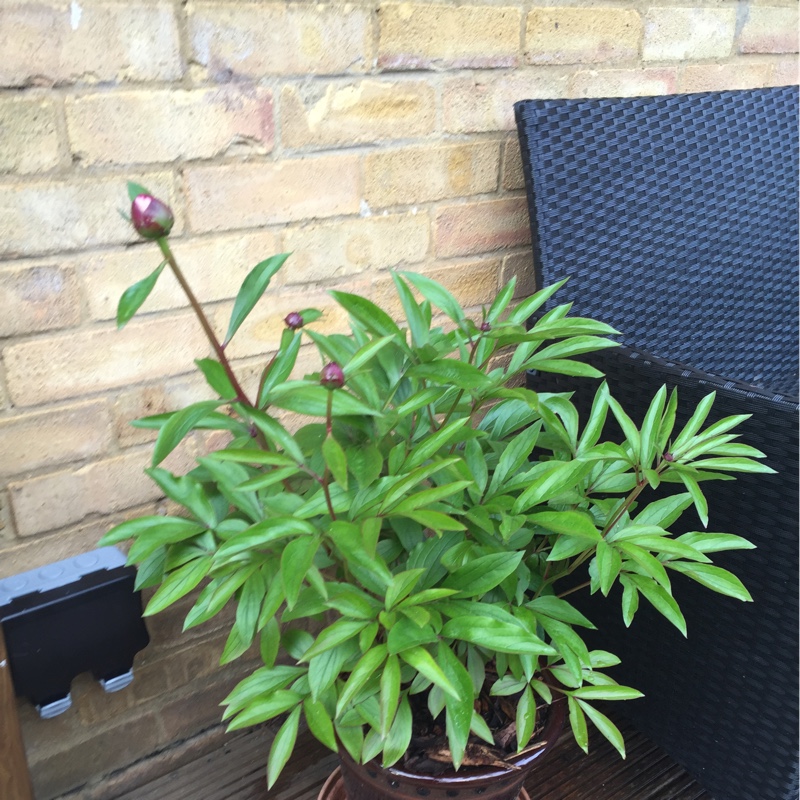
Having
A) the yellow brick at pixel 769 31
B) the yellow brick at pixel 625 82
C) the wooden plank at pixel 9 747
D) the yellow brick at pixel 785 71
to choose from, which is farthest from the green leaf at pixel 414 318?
the yellow brick at pixel 785 71

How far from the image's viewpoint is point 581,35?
1271 mm

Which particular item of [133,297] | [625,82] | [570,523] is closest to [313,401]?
[133,297]

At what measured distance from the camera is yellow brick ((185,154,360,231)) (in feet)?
3.35

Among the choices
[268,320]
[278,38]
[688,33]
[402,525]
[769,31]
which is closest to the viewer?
[402,525]

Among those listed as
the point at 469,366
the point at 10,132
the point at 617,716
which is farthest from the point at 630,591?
the point at 10,132

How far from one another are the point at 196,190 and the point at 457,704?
29.1 inches

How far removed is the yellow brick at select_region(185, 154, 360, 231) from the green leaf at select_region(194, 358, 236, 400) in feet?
1.28

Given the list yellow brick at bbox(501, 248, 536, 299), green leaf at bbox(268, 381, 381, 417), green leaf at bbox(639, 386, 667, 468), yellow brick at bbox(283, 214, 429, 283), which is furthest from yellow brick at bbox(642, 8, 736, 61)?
green leaf at bbox(268, 381, 381, 417)

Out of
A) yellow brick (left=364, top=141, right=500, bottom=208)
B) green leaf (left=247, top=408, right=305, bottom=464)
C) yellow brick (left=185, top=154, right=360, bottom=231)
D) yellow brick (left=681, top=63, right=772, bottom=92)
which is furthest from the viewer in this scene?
yellow brick (left=681, top=63, right=772, bottom=92)

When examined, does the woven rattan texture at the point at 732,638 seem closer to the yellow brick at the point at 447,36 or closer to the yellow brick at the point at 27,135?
the yellow brick at the point at 447,36

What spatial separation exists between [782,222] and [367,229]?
85cm

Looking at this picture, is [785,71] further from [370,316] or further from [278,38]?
[370,316]

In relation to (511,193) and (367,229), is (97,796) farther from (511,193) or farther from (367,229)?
(511,193)

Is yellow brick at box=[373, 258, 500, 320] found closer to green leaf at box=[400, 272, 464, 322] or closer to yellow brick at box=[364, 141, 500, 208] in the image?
yellow brick at box=[364, 141, 500, 208]
